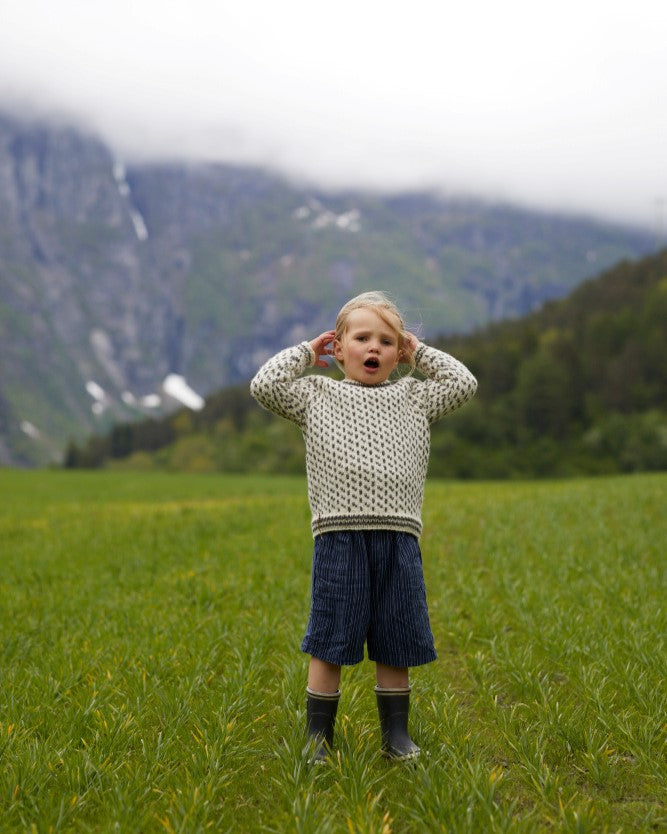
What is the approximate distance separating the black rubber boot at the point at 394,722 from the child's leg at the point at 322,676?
28 centimetres

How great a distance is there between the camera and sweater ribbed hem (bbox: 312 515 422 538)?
408 centimetres

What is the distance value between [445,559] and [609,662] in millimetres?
5129

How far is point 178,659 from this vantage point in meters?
5.52

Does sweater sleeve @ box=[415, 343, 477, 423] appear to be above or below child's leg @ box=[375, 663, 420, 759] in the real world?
above

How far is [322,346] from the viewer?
4516mm

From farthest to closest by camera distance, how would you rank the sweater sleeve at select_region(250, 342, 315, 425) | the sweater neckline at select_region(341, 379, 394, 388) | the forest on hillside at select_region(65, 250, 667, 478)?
the forest on hillside at select_region(65, 250, 667, 478) → the sweater neckline at select_region(341, 379, 394, 388) → the sweater sleeve at select_region(250, 342, 315, 425)

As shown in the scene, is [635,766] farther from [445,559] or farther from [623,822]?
[445,559]

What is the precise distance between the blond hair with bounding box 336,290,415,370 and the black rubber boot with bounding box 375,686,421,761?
1.93 m

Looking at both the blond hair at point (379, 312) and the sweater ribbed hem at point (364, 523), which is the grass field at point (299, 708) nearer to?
the sweater ribbed hem at point (364, 523)

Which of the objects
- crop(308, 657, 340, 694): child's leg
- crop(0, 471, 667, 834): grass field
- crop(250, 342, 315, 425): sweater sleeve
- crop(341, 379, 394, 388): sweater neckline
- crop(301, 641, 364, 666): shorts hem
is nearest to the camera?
crop(0, 471, 667, 834): grass field

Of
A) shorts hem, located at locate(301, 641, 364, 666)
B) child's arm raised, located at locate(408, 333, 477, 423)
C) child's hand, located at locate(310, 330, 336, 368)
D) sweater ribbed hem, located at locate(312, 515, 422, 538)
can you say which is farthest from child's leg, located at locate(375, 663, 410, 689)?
child's hand, located at locate(310, 330, 336, 368)

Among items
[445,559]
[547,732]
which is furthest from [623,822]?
[445,559]

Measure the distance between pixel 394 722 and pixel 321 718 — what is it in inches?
15.6

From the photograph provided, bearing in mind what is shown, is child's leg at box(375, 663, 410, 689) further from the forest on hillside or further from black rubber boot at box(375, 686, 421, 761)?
the forest on hillside
